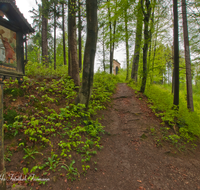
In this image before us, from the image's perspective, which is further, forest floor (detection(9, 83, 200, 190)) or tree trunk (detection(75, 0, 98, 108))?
tree trunk (detection(75, 0, 98, 108))

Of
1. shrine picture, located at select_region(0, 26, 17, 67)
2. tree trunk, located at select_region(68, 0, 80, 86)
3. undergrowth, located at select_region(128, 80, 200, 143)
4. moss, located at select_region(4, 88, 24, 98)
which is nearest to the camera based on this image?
shrine picture, located at select_region(0, 26, 17, 67)

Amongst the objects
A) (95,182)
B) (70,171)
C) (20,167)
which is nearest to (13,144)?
(20,167)

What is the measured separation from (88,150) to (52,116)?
191cm

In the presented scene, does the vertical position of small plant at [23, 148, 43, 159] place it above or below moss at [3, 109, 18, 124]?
below

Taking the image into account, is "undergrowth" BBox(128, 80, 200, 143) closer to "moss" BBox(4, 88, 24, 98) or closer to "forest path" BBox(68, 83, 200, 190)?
"forest path" BBox(68, 83, 200, 190)

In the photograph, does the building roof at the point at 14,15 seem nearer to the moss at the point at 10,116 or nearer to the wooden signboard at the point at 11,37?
the wooden signboard at the point at 11,37

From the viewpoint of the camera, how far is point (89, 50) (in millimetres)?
5121

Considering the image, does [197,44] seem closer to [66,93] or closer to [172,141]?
[172,141]

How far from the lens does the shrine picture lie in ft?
10.5

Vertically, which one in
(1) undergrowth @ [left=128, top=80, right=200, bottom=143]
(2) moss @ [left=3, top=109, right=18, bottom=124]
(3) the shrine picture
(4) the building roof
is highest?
(4) the building roof

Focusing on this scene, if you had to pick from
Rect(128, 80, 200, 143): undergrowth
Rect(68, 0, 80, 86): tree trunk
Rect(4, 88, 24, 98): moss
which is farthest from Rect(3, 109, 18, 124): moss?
Rect(128, 80, 200, 143): undergrowth

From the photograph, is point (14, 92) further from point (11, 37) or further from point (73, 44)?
point (73, 44)

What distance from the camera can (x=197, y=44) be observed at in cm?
819

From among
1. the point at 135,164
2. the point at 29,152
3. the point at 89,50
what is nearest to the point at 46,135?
the point at 29,152
